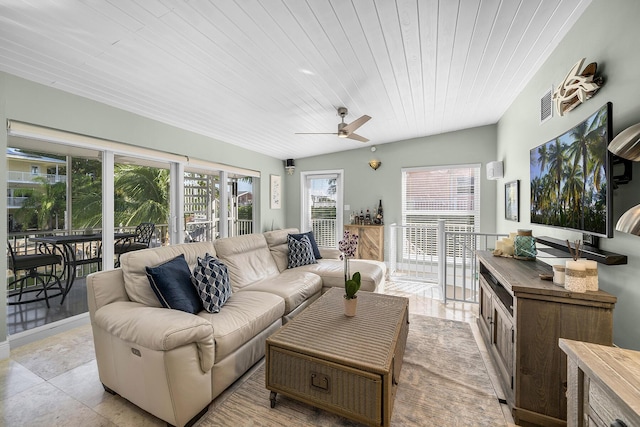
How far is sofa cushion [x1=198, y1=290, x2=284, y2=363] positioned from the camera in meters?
1.73

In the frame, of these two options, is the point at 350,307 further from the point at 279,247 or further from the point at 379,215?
the point at 379,215

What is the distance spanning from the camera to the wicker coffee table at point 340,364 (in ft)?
4.50

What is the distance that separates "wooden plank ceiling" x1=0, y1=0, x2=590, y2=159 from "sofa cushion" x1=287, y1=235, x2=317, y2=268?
1735 mm

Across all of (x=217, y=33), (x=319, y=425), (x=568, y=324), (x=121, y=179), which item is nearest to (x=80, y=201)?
(x=121, y=179)

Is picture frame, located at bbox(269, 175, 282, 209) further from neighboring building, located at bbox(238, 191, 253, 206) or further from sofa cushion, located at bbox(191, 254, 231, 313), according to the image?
sofa cushion, located at bbox(191, 254, 231, 313)

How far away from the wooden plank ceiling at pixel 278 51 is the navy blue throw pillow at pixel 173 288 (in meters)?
1.67

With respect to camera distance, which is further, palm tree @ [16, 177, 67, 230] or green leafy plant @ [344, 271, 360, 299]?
palm tree @ [16, 177, 67, 230]

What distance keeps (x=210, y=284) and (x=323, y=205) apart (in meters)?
4.22

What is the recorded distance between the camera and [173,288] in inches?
74.5

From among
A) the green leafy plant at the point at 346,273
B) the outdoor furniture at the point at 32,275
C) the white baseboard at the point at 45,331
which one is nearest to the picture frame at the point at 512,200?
the green leafy plant at the point at 346,273

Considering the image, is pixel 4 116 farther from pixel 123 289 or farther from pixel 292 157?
pixel 292 157

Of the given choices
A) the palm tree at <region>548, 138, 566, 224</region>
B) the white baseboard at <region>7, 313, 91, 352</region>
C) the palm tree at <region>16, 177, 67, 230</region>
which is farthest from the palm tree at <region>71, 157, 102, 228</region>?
the palm tree at <region>548, 138, 566, 224</region>

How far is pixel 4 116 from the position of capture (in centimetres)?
225

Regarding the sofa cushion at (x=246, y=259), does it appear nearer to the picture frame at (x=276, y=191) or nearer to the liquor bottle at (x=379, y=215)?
the picture frame at (x=276, y=191)
